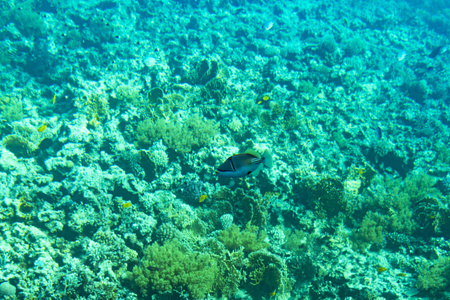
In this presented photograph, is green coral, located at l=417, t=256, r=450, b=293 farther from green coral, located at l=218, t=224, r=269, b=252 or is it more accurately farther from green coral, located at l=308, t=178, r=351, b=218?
green coral, located at l=218, t=224, r=269, b=252

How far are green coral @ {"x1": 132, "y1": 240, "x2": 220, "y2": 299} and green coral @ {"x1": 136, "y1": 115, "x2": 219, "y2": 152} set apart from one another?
2.98 meters

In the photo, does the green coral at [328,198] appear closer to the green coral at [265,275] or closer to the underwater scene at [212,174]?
the underwater scene at [212,174]

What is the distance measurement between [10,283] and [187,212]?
3481mm

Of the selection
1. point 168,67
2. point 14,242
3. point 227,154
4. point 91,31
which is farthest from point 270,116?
point 91,31

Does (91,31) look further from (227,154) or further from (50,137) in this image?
(227,154)

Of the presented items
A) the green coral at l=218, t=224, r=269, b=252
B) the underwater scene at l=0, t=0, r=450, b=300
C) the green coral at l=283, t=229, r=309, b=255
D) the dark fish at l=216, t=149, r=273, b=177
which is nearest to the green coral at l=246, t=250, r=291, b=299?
the underwater scene at l=0, t=0, r=450, b=300

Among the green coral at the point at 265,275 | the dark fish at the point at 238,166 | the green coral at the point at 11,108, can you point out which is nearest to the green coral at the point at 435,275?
the green coral at the point at 265,275

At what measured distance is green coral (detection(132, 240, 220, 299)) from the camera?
3.60 metres

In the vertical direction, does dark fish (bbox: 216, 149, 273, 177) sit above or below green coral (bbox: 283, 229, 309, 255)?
above

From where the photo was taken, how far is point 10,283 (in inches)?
155

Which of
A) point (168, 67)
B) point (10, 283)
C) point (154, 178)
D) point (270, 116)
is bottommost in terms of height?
point (10, 283)

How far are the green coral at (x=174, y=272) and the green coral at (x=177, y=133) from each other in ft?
9.78

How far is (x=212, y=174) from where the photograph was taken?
596cm

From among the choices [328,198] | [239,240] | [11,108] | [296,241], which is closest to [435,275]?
[328,198]
